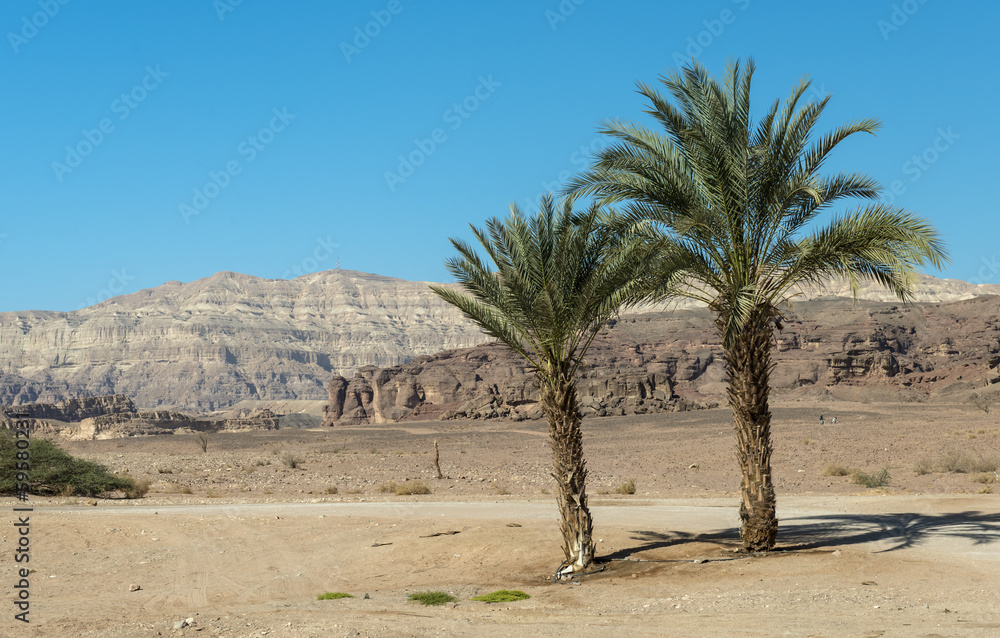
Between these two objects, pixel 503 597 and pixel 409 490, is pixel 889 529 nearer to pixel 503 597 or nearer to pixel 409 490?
pixel 503 597

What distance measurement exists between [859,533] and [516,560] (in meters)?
6.15

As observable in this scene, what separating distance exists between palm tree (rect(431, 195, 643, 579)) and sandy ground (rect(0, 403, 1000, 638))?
4.92 ft

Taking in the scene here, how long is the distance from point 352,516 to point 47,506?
9380 millimetres

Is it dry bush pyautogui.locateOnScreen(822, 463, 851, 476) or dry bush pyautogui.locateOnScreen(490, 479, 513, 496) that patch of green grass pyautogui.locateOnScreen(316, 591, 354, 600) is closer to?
dry bush pyautogui.locateOnScreen(490, 479, 513, 496)

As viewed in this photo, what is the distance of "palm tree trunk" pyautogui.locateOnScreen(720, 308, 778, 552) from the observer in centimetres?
1248

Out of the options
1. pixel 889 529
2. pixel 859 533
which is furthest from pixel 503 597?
pixel 889 529

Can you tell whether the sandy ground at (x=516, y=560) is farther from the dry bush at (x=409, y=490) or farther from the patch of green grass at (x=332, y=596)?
the dry bush at (x=409, y=490)

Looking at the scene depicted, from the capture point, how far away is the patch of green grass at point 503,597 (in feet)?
36.2

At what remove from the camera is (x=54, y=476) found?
1048 inches

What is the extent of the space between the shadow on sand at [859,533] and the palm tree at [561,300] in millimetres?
1934

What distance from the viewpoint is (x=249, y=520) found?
19312mm

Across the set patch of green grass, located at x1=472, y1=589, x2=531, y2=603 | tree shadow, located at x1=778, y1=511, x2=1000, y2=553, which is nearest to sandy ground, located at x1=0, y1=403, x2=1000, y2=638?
tree shadow, located at x1=778, y1=511, x2=1000, y2=553

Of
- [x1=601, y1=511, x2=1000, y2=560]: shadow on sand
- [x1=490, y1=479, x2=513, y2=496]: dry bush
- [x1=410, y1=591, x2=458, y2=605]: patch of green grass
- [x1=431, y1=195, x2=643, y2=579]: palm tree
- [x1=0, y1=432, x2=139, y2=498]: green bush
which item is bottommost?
[x1=490, y1=479, x2=513, y2=496]: dry bush

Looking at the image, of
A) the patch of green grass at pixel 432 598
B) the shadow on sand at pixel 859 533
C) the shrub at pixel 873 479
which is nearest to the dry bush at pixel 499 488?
the shrub at pixel 873 479
